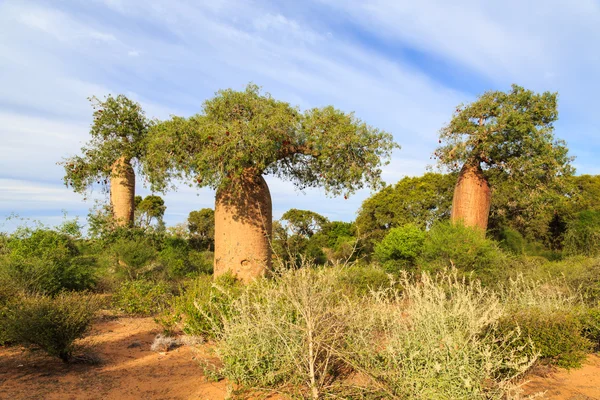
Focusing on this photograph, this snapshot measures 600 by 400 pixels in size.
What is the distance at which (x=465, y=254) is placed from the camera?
29.6 feet

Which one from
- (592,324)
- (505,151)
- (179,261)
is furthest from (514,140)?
(179,261)

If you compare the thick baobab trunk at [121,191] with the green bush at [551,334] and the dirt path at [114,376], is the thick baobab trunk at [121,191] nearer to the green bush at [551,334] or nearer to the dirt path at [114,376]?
the dirt path at [114,376]

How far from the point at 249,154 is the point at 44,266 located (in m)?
4.71

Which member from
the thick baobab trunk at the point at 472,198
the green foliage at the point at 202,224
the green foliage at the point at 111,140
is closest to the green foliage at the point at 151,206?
the green foliage at the point at 202,224

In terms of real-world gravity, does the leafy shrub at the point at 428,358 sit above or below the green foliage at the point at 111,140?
below

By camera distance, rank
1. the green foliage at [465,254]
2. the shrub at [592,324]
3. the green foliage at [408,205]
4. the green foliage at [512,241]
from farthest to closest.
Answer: the green foliage at [408,205]
the green foliage at [512,241]
the green foliage at [465,254]
the shrub at [592,324]

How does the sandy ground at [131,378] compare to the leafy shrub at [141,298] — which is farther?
the leafy shrub at [141,298]

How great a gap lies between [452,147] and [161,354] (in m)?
9.15

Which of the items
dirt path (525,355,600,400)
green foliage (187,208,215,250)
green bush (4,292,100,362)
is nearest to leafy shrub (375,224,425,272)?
dirt path (525,355,600,400)

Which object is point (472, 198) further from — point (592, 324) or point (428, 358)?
point (428, 358)

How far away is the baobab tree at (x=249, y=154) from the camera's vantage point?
7.66 meters

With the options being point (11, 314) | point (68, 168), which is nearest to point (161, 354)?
point (11, 314)

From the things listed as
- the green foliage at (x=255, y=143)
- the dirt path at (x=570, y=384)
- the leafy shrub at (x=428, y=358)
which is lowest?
the dirt path at (x=570, y=384)

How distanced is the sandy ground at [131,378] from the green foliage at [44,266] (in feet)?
A: 6.33
